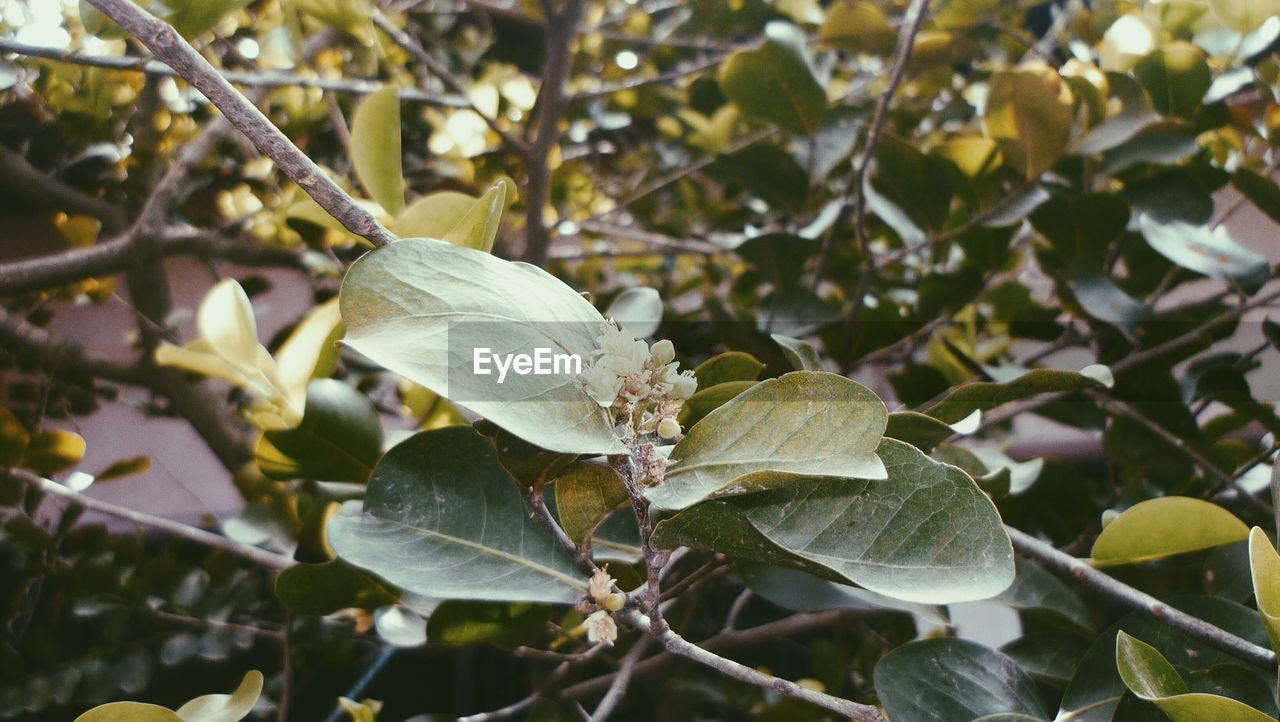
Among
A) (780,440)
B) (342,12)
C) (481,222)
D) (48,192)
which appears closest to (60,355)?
(48,192)

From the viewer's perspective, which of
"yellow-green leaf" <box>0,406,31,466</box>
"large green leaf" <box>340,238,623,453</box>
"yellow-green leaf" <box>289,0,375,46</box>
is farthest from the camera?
"yellow-green leaf" <box>0,406,31,466</box>

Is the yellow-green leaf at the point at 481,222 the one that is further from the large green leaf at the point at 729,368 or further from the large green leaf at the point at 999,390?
the large green leaf at the point at 999,390

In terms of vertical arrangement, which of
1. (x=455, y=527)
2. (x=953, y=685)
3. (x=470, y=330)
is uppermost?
(x=470, y=330)

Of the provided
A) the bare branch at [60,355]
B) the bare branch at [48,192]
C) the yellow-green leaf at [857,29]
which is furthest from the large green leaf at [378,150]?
the bare branch at [48,192]

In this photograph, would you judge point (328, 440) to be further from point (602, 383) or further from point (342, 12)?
point (342, 12)

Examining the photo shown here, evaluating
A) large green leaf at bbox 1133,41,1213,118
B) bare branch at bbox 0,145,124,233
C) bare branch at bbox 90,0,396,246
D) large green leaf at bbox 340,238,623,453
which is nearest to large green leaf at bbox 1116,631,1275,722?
large green leaf at bbox 340,238,623,453

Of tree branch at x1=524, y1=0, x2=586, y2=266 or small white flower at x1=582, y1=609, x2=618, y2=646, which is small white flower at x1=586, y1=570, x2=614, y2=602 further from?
tree branch at x1=524, y1=0, x2=586, y2=266

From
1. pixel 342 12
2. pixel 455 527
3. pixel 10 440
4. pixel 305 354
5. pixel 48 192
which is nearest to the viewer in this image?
pixel 455 527

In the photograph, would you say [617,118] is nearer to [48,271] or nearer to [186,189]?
[186,189]
